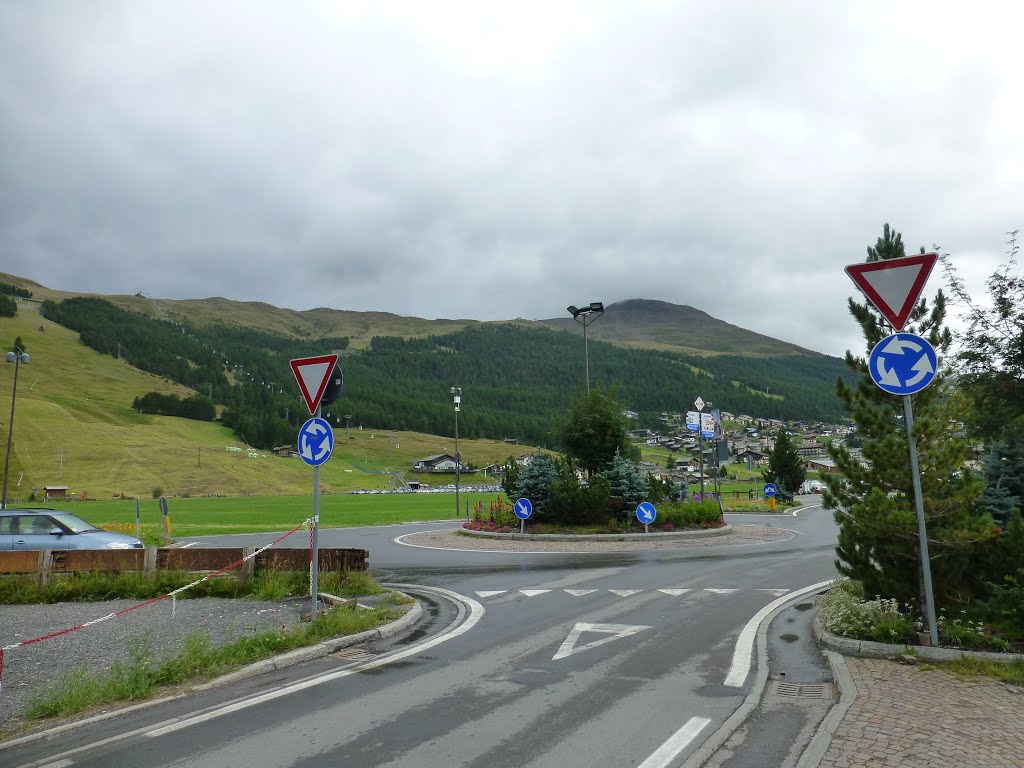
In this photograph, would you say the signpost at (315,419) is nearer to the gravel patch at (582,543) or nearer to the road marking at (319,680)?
the road marking at (319,680)

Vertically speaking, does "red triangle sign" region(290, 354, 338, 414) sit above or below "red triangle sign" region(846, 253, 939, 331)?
below

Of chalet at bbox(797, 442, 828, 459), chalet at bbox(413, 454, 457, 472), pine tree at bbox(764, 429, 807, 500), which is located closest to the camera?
pine tree at bbox(764, 429, 807, 500)

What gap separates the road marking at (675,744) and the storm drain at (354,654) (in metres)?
3.76

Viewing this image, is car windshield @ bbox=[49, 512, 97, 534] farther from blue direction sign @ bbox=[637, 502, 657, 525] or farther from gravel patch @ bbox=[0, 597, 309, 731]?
blue direction sign @ bbox=[637, 502, 657, 525]

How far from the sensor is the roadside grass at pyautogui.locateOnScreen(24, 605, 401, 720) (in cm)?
609

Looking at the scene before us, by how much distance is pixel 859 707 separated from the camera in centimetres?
555

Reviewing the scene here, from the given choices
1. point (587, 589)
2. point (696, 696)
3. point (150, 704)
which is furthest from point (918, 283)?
point (150, 704)

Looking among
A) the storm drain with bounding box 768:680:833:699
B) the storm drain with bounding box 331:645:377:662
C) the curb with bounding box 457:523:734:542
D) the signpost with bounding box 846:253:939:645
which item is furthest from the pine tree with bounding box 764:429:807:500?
the storm drain with bounding box 331:645:377:662

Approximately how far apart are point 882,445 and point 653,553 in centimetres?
1143

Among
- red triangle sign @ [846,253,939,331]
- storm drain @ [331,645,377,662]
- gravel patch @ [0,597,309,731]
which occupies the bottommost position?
storm drain @ [331,645,377,662]

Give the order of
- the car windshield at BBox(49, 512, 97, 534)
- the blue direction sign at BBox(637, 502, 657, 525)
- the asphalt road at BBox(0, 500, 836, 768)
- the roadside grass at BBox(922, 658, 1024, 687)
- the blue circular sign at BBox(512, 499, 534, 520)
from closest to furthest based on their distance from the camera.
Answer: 1. the asphalt road at BBox(0, 500, 836, 768)
2. the roadside grass at BBox(922, 658, 1024, 687)
3. the car windshield at BBox(49, 512, 97, 534)
4. the blue direction sign at BBox(637, 502, 657, 525)
5. the blue circular sign at BBox(512, 499, 534, 520)

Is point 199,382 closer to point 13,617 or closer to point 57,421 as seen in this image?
point 57,421

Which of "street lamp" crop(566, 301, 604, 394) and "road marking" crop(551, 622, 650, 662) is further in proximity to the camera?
"street lamp" crop(566, 301, 604, 394)

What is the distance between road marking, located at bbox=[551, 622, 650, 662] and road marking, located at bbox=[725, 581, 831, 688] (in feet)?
4.20
